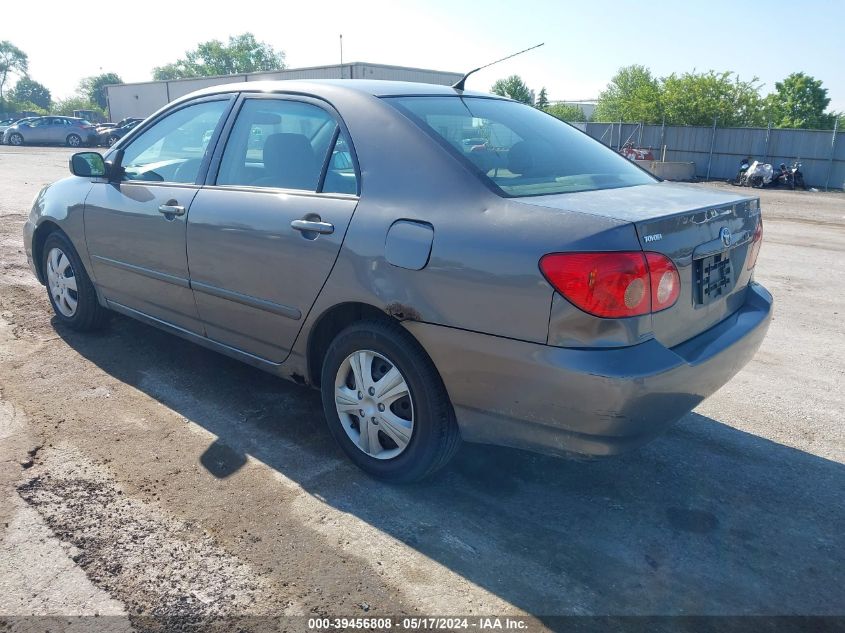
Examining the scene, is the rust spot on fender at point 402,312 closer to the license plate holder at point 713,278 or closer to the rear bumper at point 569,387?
the rear bumper at point 569,387

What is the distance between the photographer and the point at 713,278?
9.29 ft

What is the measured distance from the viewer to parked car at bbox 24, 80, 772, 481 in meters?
2.42

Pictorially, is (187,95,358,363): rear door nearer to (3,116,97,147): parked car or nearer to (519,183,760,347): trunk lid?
(519,183,760,347): trunk lid

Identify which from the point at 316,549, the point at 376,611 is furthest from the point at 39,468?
the point at 376,611

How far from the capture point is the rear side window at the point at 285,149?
318cm

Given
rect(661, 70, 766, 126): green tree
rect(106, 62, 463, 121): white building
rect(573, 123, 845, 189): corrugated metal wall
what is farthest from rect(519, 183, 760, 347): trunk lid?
rect(661, 70, 766, 126): green tree

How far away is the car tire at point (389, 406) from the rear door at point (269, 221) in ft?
1.04

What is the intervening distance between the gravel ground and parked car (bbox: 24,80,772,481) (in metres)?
0.37

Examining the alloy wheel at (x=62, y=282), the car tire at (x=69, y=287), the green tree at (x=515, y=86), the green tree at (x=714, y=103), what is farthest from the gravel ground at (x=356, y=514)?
the green tree at (x=515, y=86)

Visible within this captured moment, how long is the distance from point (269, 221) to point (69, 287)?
242cm

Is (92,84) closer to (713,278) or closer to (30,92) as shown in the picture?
(30,92)

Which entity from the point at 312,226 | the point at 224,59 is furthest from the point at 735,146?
the point at 224,59

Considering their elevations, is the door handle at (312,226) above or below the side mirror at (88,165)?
below

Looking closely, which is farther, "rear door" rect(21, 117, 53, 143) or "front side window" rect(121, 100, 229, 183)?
"rear door" rect(21, 117, 53, 143)
